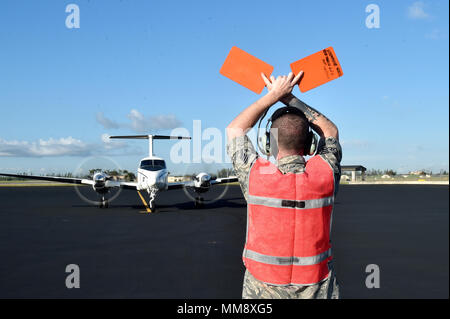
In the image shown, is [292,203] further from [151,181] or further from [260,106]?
[151,181]

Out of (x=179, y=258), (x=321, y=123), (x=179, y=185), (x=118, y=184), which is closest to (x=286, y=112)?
(x=321, y=123)

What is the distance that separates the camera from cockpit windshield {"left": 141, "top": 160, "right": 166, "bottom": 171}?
70.8 feet

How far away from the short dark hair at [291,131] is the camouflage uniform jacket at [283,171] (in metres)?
0.07

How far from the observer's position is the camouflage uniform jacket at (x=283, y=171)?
7.38ft

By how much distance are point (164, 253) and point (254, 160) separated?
814 cm

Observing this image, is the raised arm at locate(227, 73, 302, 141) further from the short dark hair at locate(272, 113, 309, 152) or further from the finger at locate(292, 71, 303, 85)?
the short dark hair at locate(272, 113, 309, 152)

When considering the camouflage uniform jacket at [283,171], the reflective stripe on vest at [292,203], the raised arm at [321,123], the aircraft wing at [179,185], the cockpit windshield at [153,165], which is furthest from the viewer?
the aircraft wing at [179,185]

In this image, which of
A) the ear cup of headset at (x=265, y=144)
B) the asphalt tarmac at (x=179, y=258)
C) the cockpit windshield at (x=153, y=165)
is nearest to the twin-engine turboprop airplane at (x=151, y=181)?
the cockpit windshield at (x=153, y=165)

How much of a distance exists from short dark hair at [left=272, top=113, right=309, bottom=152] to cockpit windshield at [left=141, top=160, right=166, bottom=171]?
64.6 ft

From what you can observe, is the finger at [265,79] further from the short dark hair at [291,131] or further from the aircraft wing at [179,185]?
the aircraft wing at [179,185]

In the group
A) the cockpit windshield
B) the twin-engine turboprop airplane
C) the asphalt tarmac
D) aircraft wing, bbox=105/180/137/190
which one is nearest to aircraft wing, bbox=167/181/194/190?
the twin-engine turboprop airplane

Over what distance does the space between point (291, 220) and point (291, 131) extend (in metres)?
0.52

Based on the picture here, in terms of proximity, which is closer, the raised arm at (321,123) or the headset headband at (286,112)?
the headset headband at (286,112)

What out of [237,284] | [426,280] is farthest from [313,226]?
[426,280]
